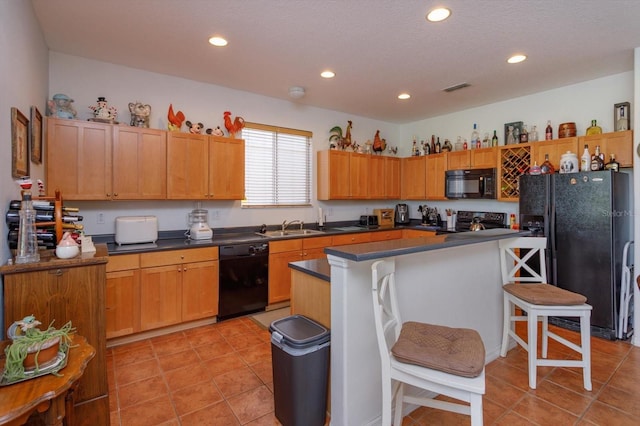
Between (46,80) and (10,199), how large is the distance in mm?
1761

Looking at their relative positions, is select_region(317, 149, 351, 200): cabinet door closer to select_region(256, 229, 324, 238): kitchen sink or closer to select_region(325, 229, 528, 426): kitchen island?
select_region(256, 229, 324, 238): kitchen sink

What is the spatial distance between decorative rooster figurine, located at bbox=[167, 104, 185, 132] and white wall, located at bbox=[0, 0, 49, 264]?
3.62ft

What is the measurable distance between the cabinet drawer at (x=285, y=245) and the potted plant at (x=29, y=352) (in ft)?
8.35

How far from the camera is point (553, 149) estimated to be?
12.7 feet

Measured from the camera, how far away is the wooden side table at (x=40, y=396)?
3.41 feet

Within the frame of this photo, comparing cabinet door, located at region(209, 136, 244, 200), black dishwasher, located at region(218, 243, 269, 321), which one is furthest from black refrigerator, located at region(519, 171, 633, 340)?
cabinet door, located at region(209, 136, 244, 200)

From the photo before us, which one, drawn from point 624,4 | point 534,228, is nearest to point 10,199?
Answer: point 624,4

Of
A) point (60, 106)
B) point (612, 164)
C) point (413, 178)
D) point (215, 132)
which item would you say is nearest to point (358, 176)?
point (413, 178)

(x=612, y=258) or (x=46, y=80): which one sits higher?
(x=46, y=80)

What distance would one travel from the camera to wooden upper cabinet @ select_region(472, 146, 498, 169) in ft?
14.6

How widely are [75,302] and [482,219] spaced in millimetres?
4866

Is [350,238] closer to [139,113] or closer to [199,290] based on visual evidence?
[199,290]

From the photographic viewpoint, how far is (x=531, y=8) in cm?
232

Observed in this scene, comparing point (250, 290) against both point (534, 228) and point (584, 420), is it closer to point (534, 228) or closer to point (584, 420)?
point (584, 420)
